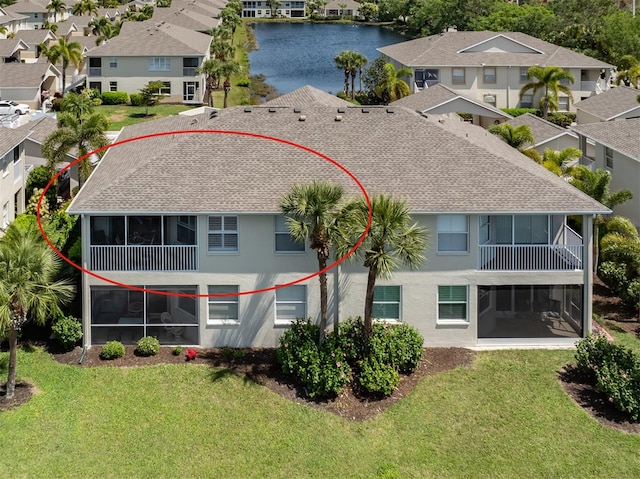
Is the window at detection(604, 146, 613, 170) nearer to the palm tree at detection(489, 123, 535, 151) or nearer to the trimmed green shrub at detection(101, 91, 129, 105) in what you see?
the palm tree at detection(489, 123, 535, 151)

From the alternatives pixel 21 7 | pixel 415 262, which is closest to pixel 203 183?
pixel 415 262

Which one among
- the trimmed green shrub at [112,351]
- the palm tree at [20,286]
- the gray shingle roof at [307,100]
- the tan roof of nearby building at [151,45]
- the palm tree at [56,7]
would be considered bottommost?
the trimmed green shrub at [112,351]

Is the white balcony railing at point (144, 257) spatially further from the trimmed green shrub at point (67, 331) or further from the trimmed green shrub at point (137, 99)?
the trimmed green shrub at point (137, 99)

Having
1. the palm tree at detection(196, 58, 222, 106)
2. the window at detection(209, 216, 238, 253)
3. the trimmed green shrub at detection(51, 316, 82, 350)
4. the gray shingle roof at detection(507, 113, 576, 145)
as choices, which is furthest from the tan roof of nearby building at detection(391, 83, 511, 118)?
the trimmed green shrub at detection(51, 316, 82, 350)

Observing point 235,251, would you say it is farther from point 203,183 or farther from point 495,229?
point 495,229

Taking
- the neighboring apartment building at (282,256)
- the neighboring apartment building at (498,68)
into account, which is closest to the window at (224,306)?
the neighboring apartment building at (282,256)

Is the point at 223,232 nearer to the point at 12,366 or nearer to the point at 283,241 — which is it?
the point at 283,241
